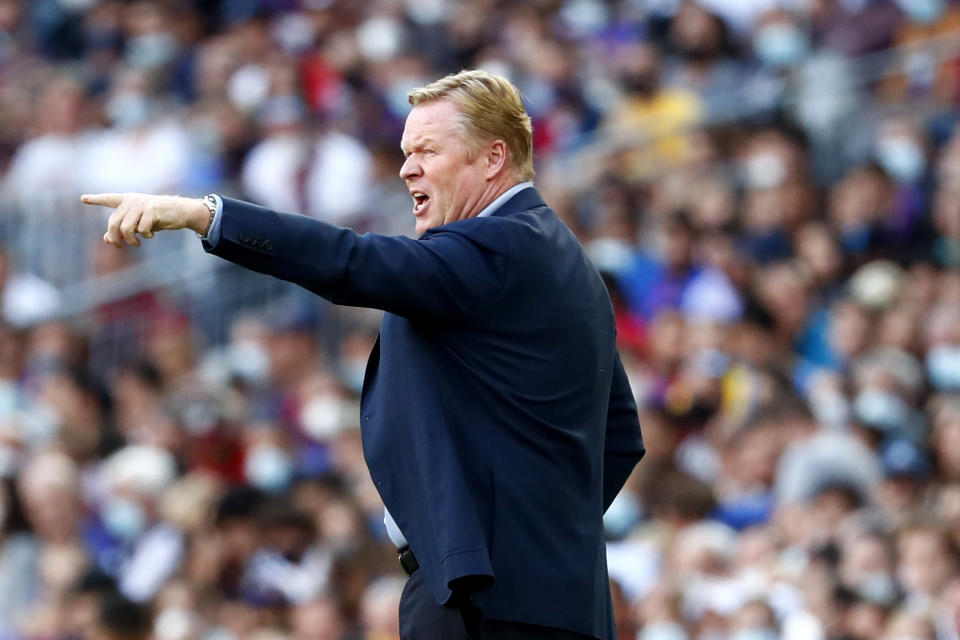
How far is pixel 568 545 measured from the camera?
3.74 metres

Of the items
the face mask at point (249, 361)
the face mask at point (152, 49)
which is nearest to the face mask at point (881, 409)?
the face mask at point (249, 361)

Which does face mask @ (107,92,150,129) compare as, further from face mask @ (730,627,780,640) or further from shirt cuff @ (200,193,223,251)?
shirt cuff @ (200,193,223,251)

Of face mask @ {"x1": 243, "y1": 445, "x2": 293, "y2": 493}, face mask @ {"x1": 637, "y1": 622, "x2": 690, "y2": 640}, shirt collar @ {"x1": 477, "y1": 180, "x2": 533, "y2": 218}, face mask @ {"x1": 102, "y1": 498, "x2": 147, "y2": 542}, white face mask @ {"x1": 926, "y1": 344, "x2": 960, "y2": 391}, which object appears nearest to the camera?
shirt collar @ {"x1": 477, "y1": 180, "x2": 533, "y2": 218}

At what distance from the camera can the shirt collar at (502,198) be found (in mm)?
3891

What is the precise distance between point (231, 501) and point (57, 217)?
4020 millimetres

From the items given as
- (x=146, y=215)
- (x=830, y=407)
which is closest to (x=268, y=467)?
(x=830, y=407)

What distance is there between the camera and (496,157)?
12.8ft

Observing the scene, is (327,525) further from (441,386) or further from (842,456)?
(441,386)

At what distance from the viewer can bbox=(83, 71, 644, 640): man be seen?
3570 mm

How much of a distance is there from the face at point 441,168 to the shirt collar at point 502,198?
3 centimetres

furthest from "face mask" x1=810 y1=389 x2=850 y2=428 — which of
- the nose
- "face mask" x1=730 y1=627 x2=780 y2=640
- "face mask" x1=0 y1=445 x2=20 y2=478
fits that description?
the nose

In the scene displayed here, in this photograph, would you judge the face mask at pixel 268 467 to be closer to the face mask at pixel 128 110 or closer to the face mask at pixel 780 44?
the face mask at pixel 780 44

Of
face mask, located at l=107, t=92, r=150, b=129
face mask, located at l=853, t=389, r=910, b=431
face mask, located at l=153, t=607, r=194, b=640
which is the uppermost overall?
face mask, located at l=107, t=92, r=150, b=129

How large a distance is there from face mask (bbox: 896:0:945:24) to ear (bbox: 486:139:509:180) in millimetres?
7313
